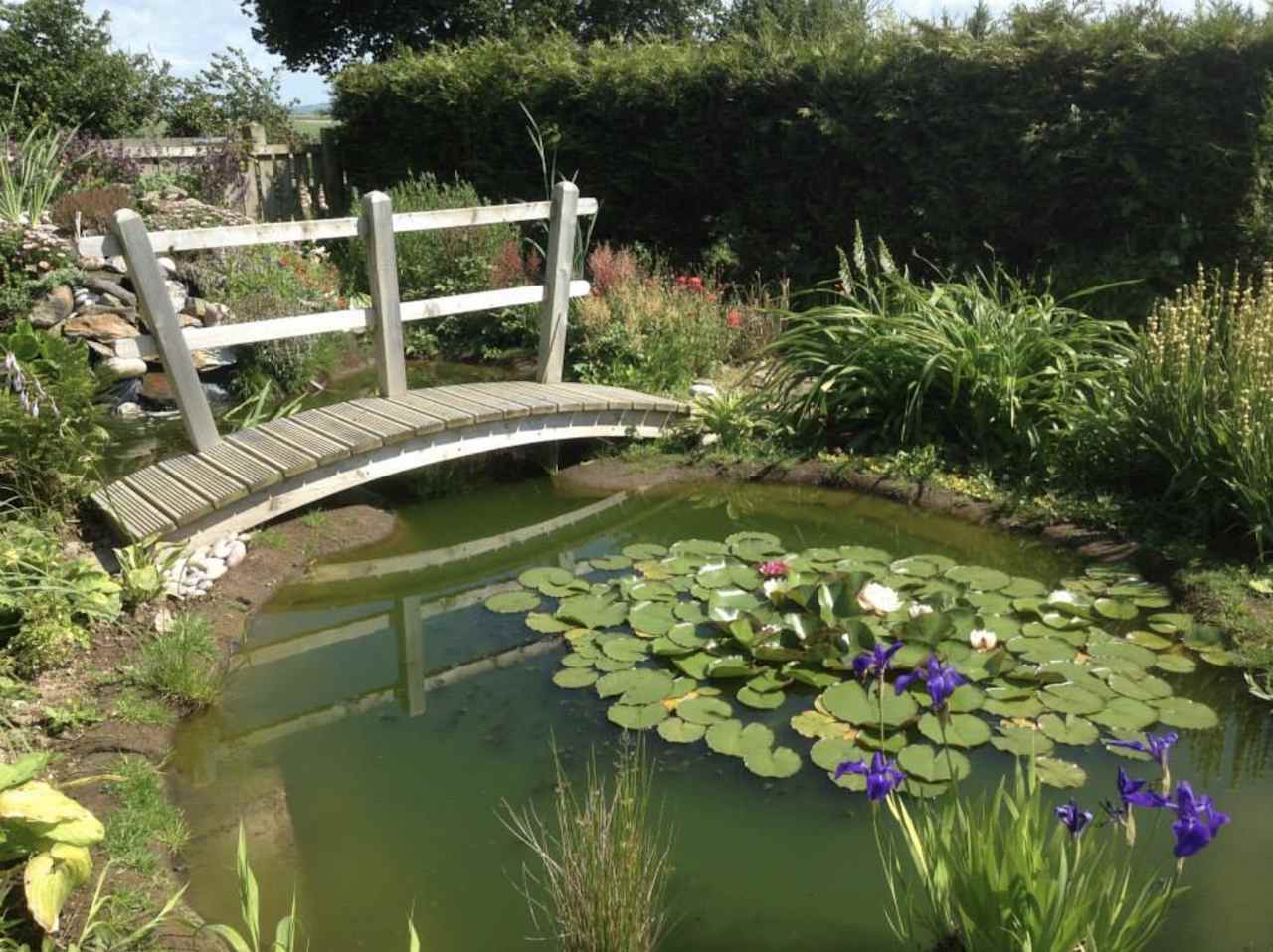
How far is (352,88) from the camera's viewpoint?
1346 cm

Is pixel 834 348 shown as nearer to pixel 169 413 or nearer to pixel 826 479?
pixel 826 479

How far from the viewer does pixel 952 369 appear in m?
6.47

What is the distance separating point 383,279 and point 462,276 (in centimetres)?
410

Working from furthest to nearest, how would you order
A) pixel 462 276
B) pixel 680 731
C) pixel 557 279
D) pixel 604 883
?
1. pixel 462 276
2. pixel 557 279
3. pixel 680 731
4. pixel 604 883

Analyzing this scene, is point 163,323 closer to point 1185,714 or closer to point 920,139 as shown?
point 1185,714

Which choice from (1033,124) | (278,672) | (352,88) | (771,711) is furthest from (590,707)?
(352,88)

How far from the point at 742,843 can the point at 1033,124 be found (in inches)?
246

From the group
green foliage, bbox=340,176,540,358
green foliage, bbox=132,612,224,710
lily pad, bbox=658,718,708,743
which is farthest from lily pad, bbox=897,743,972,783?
green foliage, bbox=340,176,540,358

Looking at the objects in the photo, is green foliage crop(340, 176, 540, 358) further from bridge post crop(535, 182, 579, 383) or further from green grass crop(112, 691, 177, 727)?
green grass crop(112, 691, 177, 727)

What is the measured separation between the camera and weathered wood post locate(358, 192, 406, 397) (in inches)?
242

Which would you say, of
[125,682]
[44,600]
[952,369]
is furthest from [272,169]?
[125,682]

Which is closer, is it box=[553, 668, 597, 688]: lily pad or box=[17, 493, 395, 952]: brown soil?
box=[17, 493, 395, 952]: brown soil

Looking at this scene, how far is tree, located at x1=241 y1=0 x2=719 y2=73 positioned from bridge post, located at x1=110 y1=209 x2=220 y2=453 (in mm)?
15706

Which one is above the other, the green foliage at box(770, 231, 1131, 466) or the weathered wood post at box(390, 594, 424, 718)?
the green foliage at box(770, 231, 1131, 466)
